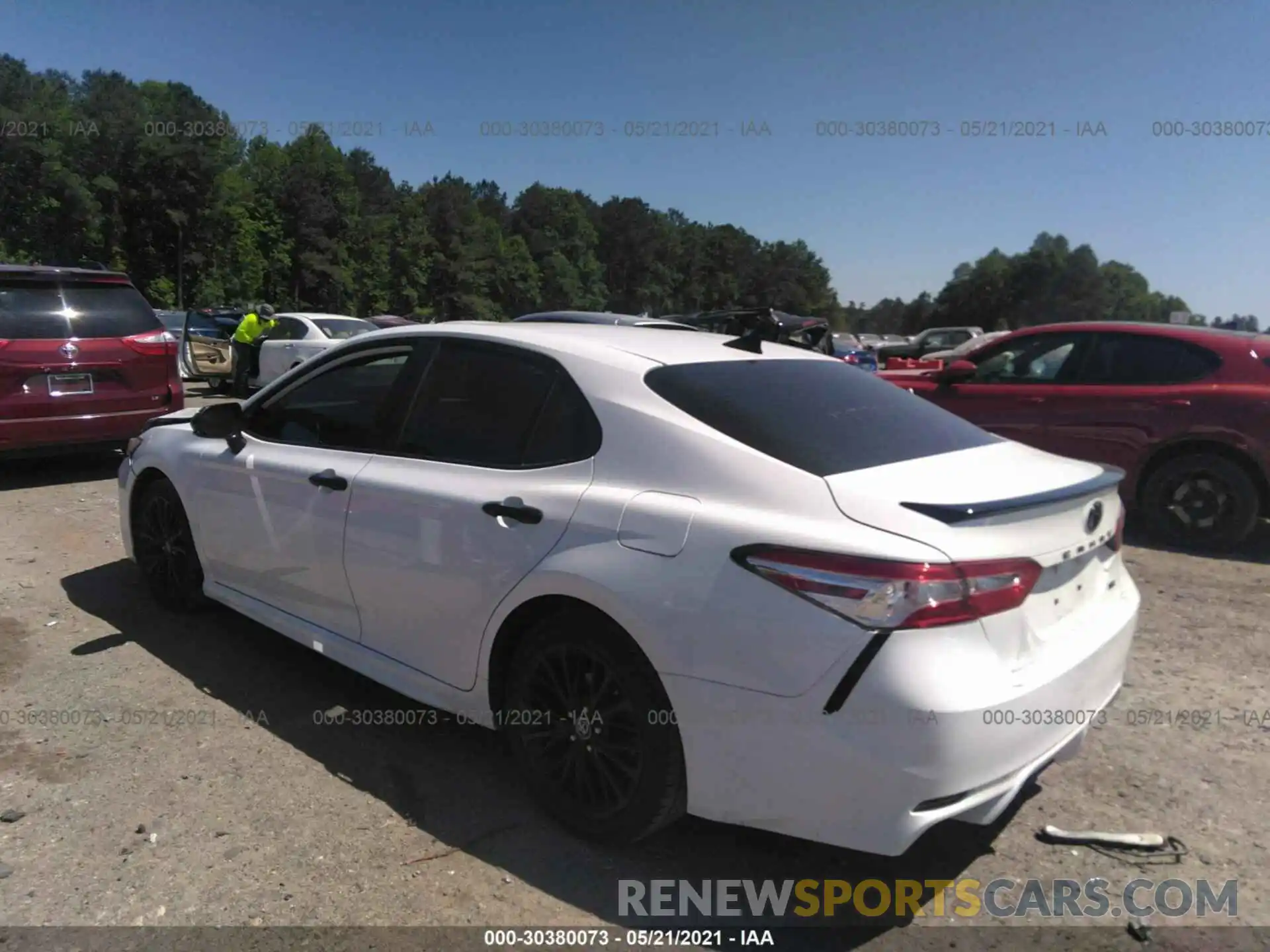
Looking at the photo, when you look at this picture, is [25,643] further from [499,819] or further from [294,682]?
[499,819]

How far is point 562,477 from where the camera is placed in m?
2.94

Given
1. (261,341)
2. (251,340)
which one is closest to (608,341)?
(251,340)

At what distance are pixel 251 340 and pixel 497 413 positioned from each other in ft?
42.7

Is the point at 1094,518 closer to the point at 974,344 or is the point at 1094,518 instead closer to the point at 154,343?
the point at 154,343

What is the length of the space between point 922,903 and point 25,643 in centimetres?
432

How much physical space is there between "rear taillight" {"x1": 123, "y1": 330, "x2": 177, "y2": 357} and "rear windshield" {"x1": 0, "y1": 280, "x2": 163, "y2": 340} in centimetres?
5

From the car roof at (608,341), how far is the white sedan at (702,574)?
0.02 m

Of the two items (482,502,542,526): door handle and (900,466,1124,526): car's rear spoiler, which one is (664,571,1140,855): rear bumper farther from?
(482,502,542,526): door handle

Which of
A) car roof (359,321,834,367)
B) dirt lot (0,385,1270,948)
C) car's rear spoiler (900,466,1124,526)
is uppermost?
car roof (359,321,834,367)

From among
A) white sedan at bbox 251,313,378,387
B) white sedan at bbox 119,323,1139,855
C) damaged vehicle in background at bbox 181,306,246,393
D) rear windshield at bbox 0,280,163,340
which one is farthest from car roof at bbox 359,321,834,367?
damaged vehicle in background at bbox 181,306,246,393

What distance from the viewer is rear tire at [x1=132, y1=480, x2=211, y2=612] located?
182 inches

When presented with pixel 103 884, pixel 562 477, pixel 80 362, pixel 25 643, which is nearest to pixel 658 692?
pixel 562 477

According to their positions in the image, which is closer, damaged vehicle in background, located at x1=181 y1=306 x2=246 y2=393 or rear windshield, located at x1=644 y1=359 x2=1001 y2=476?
rear windshield, located at x1=644 y1=359 x2=1001 y2=476

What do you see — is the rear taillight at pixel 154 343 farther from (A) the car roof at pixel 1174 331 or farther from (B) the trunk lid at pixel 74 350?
(A) the car roof at pixel 1174 331
